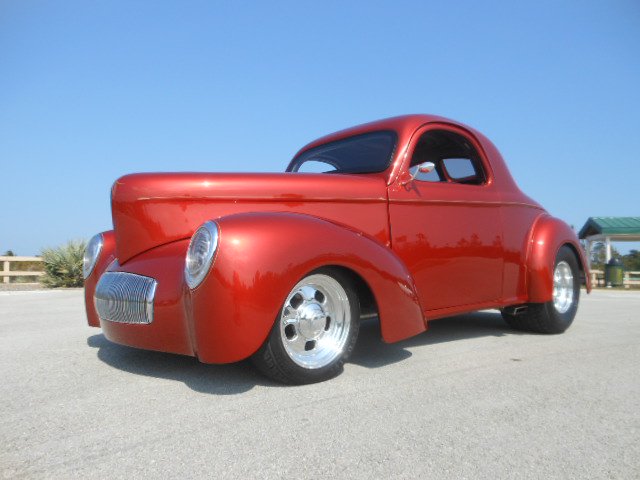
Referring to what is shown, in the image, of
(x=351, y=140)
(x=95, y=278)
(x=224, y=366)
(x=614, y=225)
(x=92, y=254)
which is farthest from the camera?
(x=614, y=225)

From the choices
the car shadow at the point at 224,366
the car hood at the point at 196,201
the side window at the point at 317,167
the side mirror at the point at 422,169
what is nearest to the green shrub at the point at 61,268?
the car shadow at the point at 224,366

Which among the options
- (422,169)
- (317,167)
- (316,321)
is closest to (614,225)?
(317,167)

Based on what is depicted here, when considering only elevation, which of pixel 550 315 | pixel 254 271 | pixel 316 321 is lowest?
pixel 550 315

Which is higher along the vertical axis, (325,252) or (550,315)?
(325,252)

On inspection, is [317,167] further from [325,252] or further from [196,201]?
[325,252]

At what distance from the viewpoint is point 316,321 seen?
2707 mm

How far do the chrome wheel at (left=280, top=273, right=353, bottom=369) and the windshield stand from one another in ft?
3.88

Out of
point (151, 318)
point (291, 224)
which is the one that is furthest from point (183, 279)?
point (291, 224)

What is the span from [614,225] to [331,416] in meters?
22.2

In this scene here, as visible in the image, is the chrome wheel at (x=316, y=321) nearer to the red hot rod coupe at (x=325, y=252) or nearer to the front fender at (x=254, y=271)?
the red hot rod coupe at (x=325, y=252)

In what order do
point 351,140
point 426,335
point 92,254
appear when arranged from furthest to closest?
1. point 426,335
2. point 351,140
3. point 92,254

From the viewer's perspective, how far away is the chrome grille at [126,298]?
263cm

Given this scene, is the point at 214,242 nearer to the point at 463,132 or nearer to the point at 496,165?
the point at 463,132

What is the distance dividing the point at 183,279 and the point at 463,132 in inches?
107
